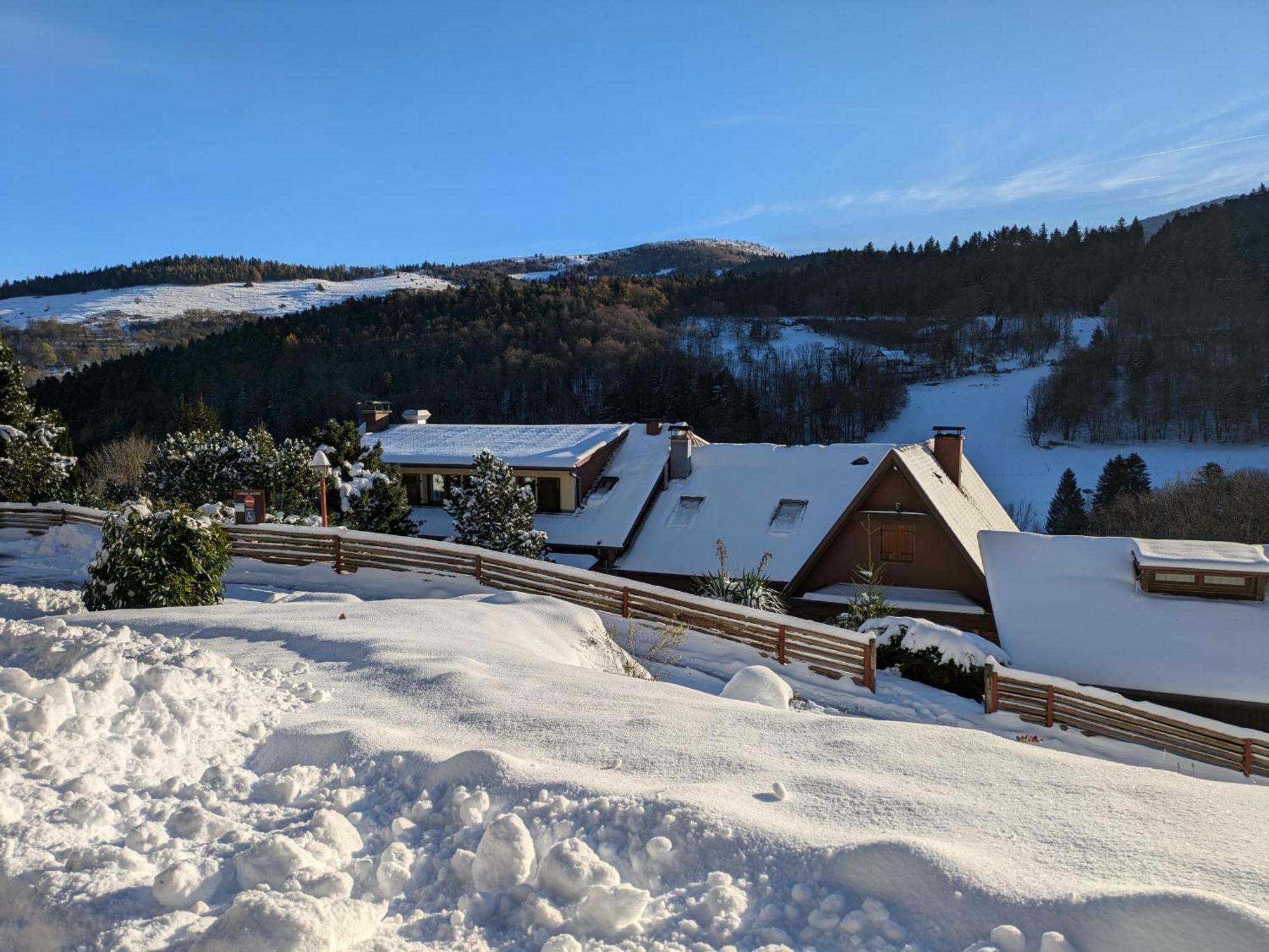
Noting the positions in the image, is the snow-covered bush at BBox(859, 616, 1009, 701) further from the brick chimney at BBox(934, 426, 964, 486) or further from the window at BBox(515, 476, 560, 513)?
the window at BBox(515, 476, 560, 513)

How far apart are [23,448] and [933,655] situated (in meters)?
26.3

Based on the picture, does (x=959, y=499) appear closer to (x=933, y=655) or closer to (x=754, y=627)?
(x=933, y=655)

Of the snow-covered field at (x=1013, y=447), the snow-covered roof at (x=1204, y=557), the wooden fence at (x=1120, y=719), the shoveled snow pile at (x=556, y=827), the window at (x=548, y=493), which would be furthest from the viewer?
the snow-covered field at (x=1013, y=447)

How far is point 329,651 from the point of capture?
8711 mm

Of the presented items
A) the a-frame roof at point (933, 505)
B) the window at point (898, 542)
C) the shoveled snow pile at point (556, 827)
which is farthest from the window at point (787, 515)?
the shoveled snow pile at point (556, 827)

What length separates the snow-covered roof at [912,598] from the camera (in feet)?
63.7

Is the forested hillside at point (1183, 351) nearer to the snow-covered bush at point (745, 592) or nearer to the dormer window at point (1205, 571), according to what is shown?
the dormer window at point (1205, 571)

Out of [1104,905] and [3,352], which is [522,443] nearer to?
[3,352]

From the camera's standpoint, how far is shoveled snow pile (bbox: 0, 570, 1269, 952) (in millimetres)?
3764

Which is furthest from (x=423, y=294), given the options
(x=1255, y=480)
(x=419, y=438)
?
(x=1255, y=480)

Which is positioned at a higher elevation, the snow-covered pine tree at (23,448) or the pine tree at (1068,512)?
the snow-covered pine tree at (23,448)

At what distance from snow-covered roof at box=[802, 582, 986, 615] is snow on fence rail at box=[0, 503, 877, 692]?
27.1 ft

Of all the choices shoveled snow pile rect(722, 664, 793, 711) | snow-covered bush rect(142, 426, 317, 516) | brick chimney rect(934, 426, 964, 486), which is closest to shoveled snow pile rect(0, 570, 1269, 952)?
shoveled snow pile rect(722, 664, 793, 711)

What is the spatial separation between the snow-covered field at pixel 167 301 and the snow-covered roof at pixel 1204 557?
148052 millimetres
